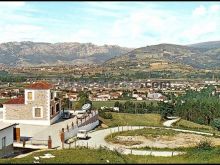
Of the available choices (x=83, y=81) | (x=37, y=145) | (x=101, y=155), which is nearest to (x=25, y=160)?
(x=101, y=155)

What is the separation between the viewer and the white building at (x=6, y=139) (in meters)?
32.0

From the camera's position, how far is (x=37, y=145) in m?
33.9

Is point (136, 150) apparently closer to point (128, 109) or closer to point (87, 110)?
point (87, 110)

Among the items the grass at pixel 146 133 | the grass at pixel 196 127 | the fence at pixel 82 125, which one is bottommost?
the grass at pixel 196 127

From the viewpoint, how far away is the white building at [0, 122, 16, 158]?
31987 millimetres

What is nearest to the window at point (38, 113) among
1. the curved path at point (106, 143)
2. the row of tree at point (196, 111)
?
the curved path at point (106, 143)

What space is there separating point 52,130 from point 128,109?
193 ft

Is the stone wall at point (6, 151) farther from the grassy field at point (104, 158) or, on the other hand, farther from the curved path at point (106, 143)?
the grassy field at point (104, 158)

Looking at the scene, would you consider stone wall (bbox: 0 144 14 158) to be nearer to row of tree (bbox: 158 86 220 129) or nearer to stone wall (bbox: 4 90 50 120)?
stone wall (bbox: 4 90 50 120)

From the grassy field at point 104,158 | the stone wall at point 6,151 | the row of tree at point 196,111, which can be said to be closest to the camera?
the grassy field at point 104,158

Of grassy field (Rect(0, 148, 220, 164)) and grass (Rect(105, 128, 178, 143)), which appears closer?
grassy field (Rect(0, 148, 220, 164))

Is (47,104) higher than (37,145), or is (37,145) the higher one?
(47,104)

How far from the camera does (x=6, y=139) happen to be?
32875 mm

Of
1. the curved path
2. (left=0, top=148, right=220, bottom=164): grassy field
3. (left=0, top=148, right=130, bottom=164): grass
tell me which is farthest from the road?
(left=0, top=148, right=130, bottom=164): grass
